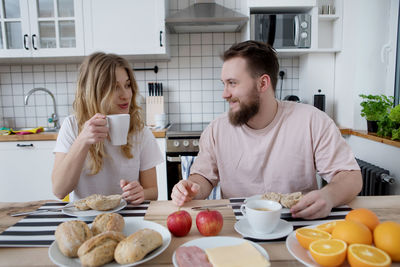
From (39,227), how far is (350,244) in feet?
2.60

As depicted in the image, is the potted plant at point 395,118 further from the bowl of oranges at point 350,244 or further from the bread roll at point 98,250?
the bread roll at point 98,250

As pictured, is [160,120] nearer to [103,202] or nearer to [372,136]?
[372,136]

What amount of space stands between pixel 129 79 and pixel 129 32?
1.29 m

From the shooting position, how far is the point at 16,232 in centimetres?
84

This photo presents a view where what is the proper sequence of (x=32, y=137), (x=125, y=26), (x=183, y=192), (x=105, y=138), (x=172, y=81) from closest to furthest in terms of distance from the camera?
(x=183, y=192) → (x=105, y=138) → (x=32, y=137) → (x=125, y=26) → (x=172, y=81)

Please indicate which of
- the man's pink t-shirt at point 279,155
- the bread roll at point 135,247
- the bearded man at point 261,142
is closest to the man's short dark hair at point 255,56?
the bearded man at point 261,142

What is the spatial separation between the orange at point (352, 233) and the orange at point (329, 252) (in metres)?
0.02

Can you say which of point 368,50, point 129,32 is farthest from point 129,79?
point 368,50

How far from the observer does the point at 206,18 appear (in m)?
2.48

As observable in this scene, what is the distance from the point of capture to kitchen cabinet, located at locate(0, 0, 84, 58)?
2.54 m

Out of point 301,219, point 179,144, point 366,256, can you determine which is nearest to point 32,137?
point 179,144

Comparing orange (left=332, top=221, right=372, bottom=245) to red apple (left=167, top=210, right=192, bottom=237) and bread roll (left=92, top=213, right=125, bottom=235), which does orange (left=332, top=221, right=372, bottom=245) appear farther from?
bread roll (left=92, top=213, right=125, bottom=235)

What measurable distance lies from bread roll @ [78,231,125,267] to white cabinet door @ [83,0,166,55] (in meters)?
2.12

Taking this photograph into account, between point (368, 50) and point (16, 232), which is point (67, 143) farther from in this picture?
point (368, 50)
